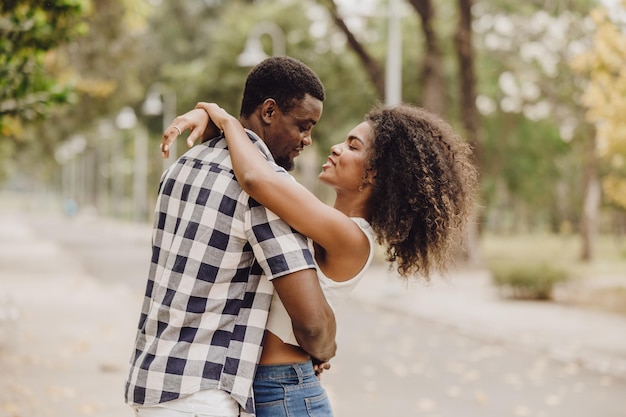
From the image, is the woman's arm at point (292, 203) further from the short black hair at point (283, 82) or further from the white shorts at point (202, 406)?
the white shorts at point (202, 406)

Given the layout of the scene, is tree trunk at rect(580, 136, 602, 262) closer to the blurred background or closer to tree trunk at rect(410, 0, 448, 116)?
the blurred background

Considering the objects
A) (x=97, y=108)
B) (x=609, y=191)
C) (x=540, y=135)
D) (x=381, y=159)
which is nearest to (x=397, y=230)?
(x=381, y=159)

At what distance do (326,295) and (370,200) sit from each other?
0.35 meters

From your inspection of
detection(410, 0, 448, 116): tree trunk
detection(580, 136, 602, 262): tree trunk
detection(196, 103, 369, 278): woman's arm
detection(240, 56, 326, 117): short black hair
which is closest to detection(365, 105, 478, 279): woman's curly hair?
detection(196, 103, 369, 278): woman's arm

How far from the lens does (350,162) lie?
108 inches

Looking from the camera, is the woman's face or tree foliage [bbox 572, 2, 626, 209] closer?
the woman's face

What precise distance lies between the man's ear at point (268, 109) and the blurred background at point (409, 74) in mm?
4474

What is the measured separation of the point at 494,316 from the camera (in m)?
14.4

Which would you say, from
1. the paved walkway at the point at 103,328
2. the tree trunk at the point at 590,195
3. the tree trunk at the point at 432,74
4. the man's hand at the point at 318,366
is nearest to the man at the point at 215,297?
the man's hand at the point at 318,366

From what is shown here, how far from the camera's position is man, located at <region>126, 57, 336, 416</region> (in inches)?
92.1

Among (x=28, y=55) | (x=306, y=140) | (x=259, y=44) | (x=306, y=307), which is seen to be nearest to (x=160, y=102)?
(x=259, y=44)

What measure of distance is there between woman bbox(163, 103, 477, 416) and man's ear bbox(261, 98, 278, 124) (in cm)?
9

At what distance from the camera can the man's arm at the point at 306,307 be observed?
7.66 ft

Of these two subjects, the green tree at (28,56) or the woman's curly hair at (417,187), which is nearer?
the woman's curly hair at (417,187)
